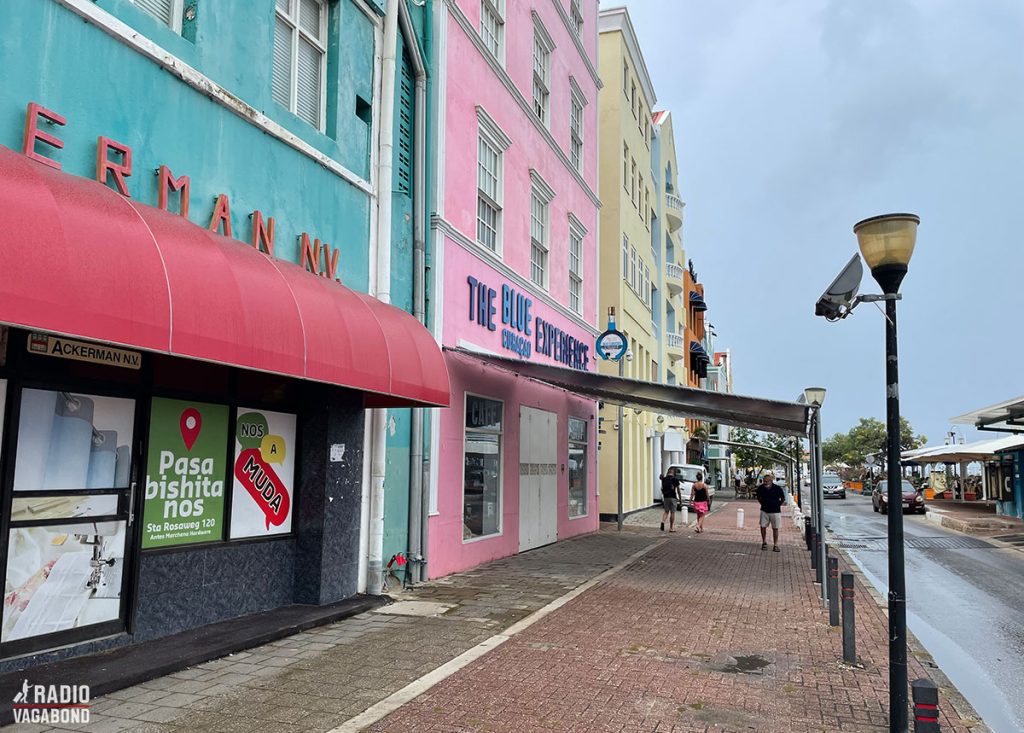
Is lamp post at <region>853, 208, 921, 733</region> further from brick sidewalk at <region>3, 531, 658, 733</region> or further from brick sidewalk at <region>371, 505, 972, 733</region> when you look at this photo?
brick sidewalk at <region>3, 531, 658, 733</region>

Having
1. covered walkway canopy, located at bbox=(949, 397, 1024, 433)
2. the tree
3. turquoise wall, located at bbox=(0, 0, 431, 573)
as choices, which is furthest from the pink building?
the tree

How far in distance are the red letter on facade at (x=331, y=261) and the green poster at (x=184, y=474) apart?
2.02 m

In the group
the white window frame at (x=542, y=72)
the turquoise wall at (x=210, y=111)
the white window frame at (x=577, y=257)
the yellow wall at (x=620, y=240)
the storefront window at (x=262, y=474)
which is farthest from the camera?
the yellow wall at (x=620, y=240)

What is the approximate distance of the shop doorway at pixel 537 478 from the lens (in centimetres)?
1517

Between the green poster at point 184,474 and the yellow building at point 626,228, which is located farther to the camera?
the yellow building at point 626,228

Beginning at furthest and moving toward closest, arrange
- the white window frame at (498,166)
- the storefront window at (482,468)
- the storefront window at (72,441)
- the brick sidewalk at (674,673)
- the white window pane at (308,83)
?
the white window frame at (498,166)
the storefront window at (482,468)
the white window pane at (308,83)
the storefront window at (72,441)
the brick sidewalk at (674,673)

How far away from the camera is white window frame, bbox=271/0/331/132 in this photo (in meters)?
8.75

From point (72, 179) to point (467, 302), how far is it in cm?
781

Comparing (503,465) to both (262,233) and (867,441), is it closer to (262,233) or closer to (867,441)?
(262,233)

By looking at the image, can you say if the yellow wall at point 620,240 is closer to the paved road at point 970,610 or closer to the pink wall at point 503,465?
the pink wall at point 503,465

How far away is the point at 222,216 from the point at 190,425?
1.98 meters

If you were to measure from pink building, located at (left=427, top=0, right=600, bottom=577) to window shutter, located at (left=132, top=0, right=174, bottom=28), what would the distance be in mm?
4944

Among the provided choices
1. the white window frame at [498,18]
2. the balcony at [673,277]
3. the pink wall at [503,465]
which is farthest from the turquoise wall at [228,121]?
the balcony at [673,277]

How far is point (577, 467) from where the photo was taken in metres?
19.5
